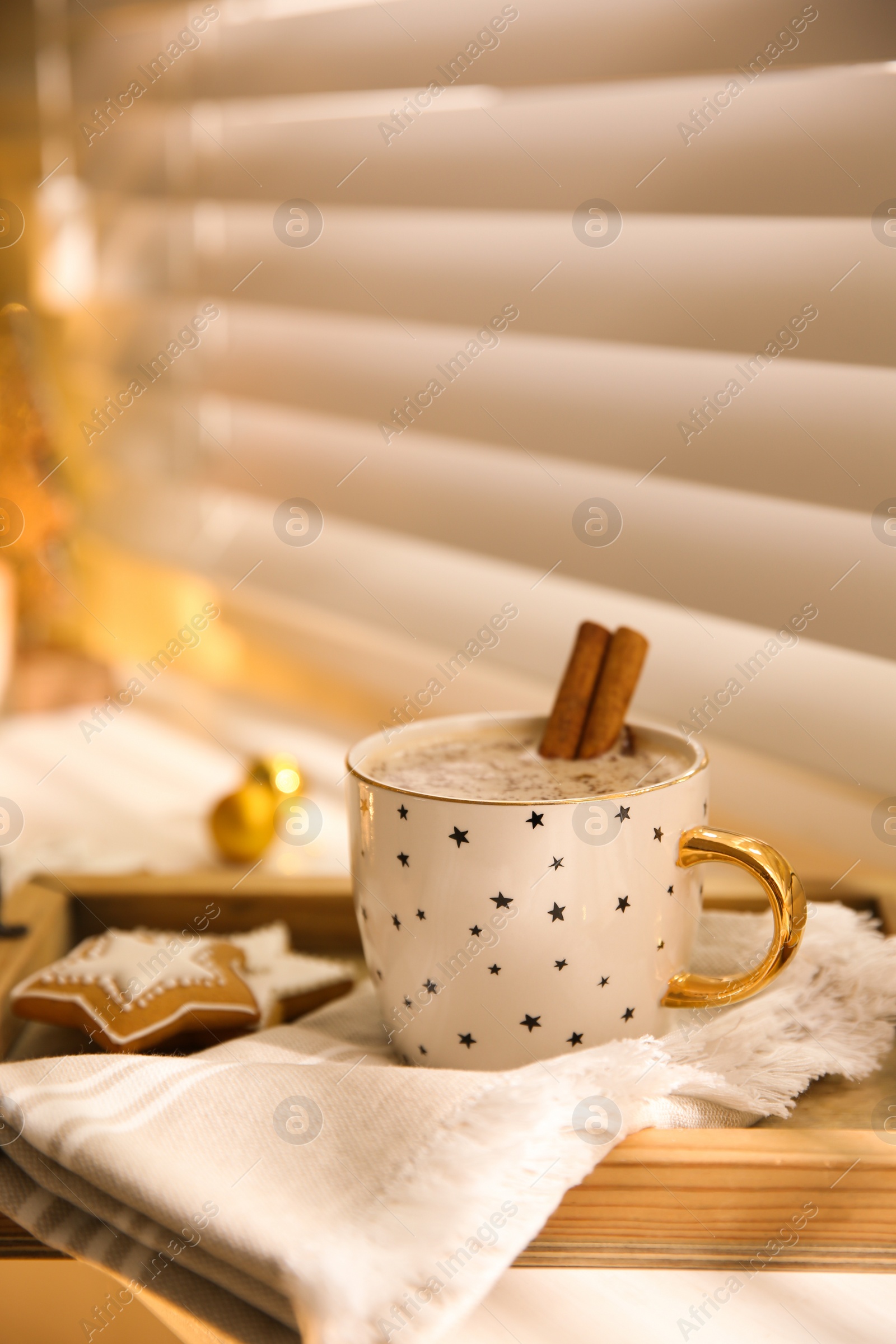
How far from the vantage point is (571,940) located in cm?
47

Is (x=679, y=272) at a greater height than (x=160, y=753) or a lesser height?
greater

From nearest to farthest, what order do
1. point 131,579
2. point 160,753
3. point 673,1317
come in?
point 673,1317, point 160,753, point 131,579

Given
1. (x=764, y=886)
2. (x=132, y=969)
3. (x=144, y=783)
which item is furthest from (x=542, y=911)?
(x=144, y=783)

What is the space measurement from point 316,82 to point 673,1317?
3.43ft

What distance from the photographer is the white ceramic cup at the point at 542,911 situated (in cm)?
46

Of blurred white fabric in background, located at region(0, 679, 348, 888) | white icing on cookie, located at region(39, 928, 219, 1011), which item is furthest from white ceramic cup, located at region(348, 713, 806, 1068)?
blurred white fabric in background, located at region(0, 679, 348, 888)

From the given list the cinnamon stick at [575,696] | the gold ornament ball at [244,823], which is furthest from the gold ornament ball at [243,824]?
the cinnamon stick at [575,696]

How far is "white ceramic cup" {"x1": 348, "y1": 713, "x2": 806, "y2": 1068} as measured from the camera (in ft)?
1.51

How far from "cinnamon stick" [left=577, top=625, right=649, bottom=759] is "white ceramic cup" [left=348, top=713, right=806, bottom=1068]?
0.23 feet

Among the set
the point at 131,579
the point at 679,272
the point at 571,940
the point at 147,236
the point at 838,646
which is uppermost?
the point at 147,236

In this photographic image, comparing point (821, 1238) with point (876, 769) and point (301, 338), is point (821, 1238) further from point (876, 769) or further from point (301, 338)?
point (301, 338)

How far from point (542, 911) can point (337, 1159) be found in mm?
124

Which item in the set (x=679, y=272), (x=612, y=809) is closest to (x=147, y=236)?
(x=679, y=272)

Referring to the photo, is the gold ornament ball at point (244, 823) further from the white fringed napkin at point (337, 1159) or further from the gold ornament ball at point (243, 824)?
the white fringed napkin at point (337, 1159)
